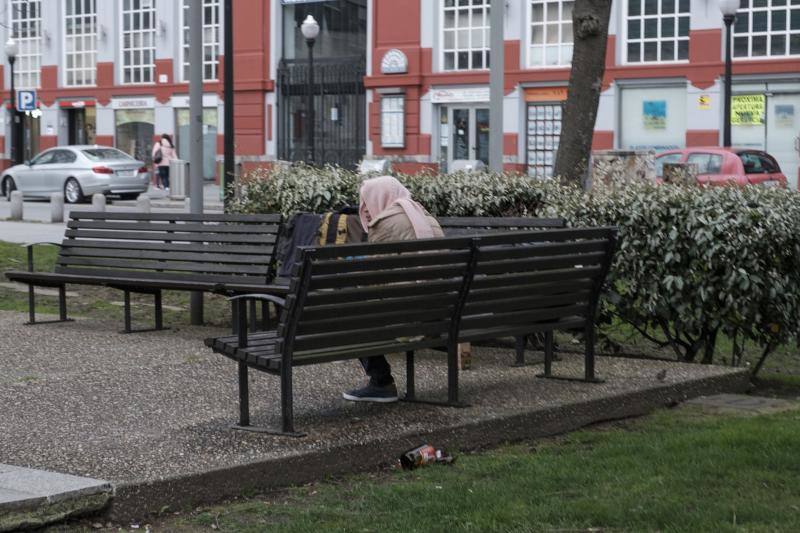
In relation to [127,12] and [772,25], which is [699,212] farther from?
[127,12]

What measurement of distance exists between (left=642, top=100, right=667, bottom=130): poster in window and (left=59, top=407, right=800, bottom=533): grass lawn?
99.0ft

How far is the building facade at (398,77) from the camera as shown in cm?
3512

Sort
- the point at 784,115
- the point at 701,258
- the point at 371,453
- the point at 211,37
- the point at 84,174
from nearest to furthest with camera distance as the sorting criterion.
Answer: the point at 371,453
the point at 701,258
the point at 784,115
the point at 84,174
the point at 211,37

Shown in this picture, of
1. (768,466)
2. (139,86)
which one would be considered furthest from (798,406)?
(139,86)

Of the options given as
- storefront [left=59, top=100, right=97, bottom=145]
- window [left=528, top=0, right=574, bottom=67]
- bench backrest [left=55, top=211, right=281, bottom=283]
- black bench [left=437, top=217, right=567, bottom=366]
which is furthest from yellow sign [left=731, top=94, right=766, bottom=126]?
black bench [left=437, top=217, right=567, bottom=366]

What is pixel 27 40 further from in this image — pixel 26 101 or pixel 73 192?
pixel 73 192

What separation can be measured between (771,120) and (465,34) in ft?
32.0

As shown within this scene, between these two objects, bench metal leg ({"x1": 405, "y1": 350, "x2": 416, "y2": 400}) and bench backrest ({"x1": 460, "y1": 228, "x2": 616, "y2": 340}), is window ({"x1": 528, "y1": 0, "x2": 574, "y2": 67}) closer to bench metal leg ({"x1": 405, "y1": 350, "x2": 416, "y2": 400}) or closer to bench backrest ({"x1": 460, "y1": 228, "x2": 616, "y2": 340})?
bench backrest ({"x1": 460, "y1": 228, "x2": 616, "y2": 340})

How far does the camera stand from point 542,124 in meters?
38.7

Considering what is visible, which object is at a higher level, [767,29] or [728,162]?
[767,29]

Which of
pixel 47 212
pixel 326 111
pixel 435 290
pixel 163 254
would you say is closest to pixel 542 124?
pixel 326 111

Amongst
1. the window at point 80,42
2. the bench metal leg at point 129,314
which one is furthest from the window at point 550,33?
the bench metal leg at point 129,314

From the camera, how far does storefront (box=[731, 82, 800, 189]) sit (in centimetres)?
3431

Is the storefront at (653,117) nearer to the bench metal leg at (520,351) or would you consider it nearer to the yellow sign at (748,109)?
the yellow sign at (748,109)
